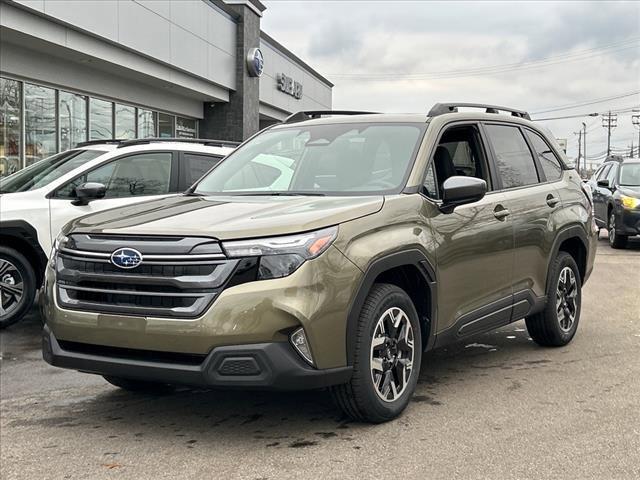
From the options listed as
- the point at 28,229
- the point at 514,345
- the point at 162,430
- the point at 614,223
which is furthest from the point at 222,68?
the point at 162,430

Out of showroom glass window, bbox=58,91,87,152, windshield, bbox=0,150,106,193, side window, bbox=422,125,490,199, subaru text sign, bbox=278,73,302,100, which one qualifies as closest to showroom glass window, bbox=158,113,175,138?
showroom glass window, bbox=58,91,87,152

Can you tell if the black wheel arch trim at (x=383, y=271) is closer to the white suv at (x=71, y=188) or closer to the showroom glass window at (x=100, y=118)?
the white suv at (x=71, y=188)

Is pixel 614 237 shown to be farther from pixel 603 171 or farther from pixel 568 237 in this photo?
pixel 568 237

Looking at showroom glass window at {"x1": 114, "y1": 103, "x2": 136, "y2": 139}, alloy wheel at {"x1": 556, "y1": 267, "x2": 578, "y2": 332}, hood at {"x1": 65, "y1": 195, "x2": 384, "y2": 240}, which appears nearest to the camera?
hood at {"x1": 65, "y1": 195, "x2": 384, "y2": 240}

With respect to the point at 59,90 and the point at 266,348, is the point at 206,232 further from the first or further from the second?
the point at 59,90

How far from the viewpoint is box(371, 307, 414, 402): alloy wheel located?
13.9ft

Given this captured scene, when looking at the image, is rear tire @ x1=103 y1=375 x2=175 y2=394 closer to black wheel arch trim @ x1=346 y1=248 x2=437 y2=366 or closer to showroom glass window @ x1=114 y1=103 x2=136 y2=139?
black wheel arch trim @ x1=346 y1=248 x2=437 y2=366

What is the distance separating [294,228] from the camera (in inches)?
152

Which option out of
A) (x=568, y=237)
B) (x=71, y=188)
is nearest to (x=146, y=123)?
(x=71, y=188)

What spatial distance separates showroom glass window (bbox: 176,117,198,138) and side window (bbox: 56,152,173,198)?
1640 cm

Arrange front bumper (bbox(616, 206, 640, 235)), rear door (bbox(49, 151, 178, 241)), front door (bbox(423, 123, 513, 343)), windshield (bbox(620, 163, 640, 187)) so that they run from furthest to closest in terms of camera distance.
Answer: windshield (bbox(620, 163, 640, 187)) → front bumper (bbox(616, 206, 640, 235)) → rear door (bbox(49, 151, 178, 241)) → front door (bbox(423, 123, 513, 343))

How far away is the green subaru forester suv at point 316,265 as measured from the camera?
3779mm

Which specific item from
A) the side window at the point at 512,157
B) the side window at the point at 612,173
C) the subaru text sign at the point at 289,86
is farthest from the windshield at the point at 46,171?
the subaru text sign at the point at 289,86

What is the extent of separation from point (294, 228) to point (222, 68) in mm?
22616
